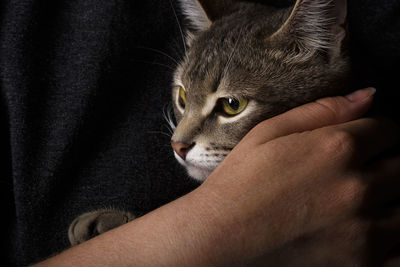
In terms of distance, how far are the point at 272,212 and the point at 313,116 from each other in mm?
247

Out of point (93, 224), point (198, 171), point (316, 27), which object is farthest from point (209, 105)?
point (93, 224)

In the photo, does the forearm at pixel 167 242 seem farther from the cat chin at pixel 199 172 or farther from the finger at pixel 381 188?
the finger at pixel 381 188

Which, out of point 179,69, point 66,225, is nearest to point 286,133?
point 179,69

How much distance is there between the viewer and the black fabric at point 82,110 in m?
1.03

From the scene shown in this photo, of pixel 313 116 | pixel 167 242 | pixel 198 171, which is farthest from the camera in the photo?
pixel 198 171

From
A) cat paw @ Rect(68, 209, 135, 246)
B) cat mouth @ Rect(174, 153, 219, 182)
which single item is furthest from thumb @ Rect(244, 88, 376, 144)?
cat paw @ Rect(68, 209, 135, 246)

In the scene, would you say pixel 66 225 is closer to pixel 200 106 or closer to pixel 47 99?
pixel 47 99

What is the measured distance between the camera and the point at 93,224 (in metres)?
0.96

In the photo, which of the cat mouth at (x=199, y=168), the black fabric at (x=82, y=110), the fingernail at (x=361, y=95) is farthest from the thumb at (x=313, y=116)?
the black fabric at (x=82, y=110)

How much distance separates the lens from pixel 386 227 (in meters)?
0.80

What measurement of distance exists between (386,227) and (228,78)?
514 millimetres

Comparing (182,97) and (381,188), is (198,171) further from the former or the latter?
(381,188)

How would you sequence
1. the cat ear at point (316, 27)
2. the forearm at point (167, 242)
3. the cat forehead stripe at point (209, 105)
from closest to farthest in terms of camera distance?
1. the forearm at point (167, 242)
2. the cat ear at point (316, 27)
3. the cat forehead stripe at point (209, 105)

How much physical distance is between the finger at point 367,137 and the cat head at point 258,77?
112mm
